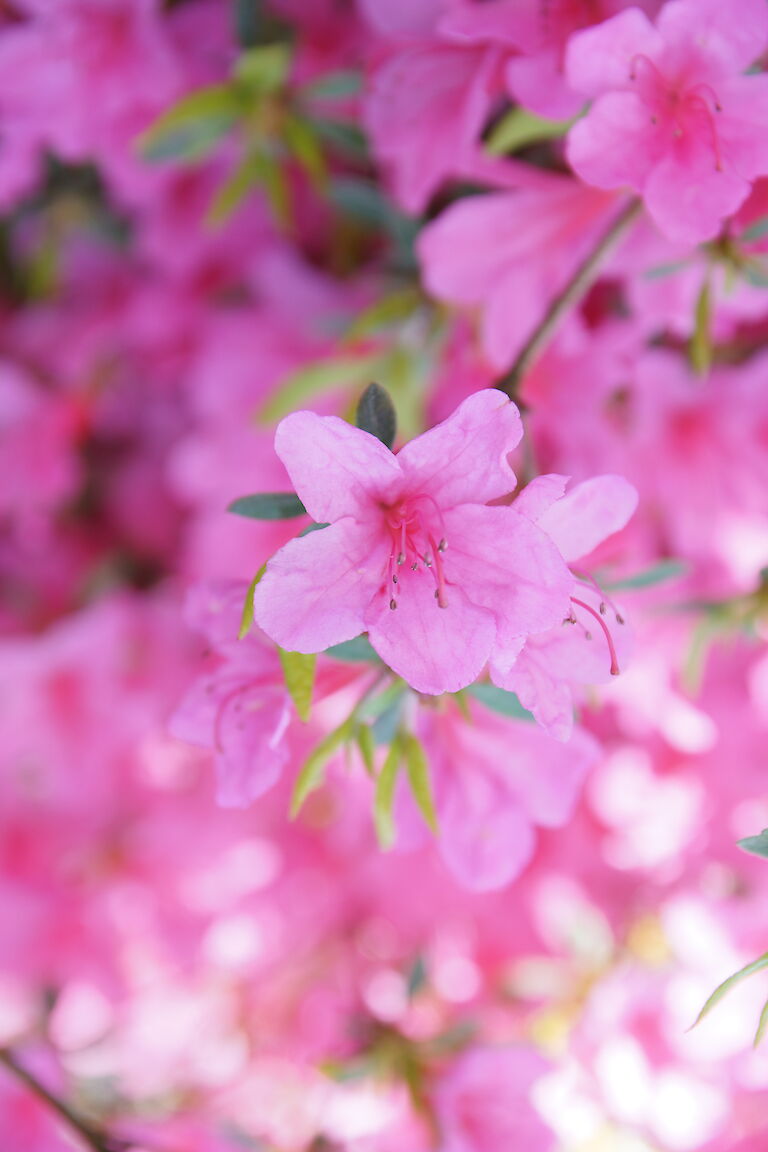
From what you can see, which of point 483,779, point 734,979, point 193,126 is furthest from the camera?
point 193,126

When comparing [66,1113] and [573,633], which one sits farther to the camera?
[66,1113]

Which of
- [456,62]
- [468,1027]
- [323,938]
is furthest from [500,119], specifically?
[323,938]

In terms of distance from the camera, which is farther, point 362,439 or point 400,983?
point 400,983

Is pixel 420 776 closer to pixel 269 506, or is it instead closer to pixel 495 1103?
pixel 269 506

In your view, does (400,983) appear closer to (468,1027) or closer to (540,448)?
(468,1027)

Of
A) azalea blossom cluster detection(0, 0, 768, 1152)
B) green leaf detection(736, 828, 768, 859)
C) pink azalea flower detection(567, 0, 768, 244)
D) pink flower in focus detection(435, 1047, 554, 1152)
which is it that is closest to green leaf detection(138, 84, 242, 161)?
azalea blossom cluster detection(0, 0, 768, 1152)

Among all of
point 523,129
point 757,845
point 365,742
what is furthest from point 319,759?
point 523,129

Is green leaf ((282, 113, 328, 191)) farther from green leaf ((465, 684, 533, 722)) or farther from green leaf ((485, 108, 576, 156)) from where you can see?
green leaf ((465, 684, 533, 722))

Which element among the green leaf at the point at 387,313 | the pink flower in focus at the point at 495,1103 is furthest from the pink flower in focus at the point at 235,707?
the pink flower in focus at the point at 495,1103
